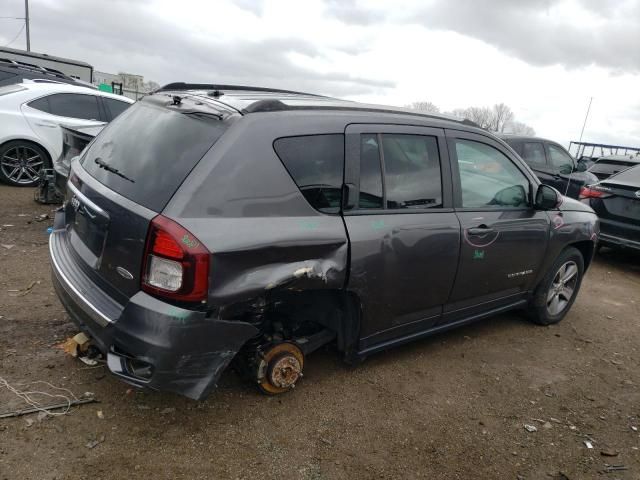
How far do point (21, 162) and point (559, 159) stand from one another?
9.54m

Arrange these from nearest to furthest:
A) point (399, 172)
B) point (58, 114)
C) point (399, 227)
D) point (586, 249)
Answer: point (399, 227) < point (399, 172) < point (586, 249) < point (58, 114)

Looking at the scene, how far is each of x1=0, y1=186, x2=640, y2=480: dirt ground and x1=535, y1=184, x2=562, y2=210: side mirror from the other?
122 centimetres

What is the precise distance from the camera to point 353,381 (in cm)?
341

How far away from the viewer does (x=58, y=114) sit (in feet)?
24.7

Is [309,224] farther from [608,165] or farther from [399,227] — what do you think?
[608,165]

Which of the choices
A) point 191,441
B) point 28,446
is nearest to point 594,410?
point 191,441

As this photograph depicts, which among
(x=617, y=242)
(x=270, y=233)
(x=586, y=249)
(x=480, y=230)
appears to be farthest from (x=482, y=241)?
(x=617, y=242)

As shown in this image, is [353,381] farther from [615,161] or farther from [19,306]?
[615,161]

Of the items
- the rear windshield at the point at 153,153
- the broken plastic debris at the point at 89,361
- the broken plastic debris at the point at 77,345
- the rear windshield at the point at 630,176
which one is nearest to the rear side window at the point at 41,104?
the rear windshield at the point at 153,153

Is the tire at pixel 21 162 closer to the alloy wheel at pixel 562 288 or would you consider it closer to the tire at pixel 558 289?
the tire at pixel 558 289

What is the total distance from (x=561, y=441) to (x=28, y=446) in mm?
2988

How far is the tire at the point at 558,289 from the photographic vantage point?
454 cm

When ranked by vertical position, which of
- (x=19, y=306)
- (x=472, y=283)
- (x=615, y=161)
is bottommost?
(x=19, y=306)

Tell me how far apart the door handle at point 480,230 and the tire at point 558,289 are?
1205 mm
